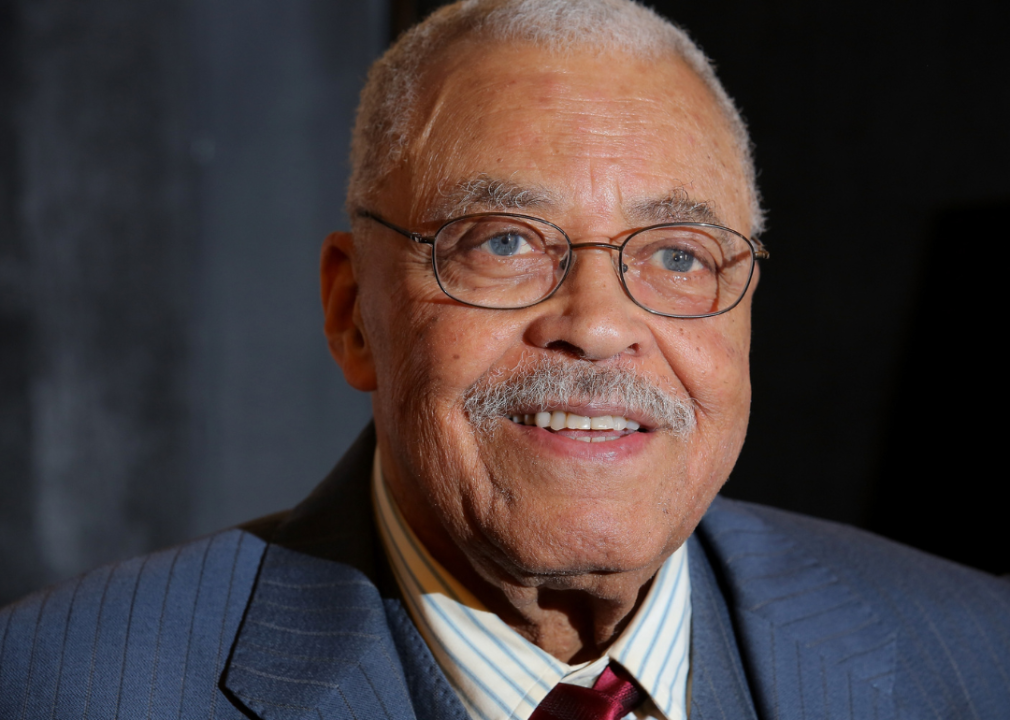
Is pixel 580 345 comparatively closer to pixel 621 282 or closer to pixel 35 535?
pixel 621 282

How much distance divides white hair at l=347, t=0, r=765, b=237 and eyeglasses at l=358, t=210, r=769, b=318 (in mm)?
186

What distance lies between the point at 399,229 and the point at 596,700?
808 mm

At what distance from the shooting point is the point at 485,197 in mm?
1333

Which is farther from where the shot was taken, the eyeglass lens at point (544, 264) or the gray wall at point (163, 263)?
the gray wall at point (163, 263)

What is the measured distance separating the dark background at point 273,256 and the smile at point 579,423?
45.2 inches

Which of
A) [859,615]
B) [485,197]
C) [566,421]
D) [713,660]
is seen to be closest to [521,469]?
[566,421]

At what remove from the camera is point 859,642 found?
5.16 ft

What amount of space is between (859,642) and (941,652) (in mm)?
192

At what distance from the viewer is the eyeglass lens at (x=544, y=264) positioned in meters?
1.32

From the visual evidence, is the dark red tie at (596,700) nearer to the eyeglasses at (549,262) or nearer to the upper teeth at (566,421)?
the upper teeth at (566,421)

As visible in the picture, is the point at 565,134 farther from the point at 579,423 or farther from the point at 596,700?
the point at 596,700

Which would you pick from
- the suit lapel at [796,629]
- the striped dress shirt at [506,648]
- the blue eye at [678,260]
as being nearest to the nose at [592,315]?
the blue eye at [678,260]

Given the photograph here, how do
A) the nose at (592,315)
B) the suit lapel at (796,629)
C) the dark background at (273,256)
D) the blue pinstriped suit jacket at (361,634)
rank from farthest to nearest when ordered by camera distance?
the dark background at (273,256), the suit lapel at (796,629), the blue pinstriped suit jacket at (361,634), the nose at (592,315)

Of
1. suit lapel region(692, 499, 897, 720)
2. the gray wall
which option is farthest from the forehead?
the gray wall
